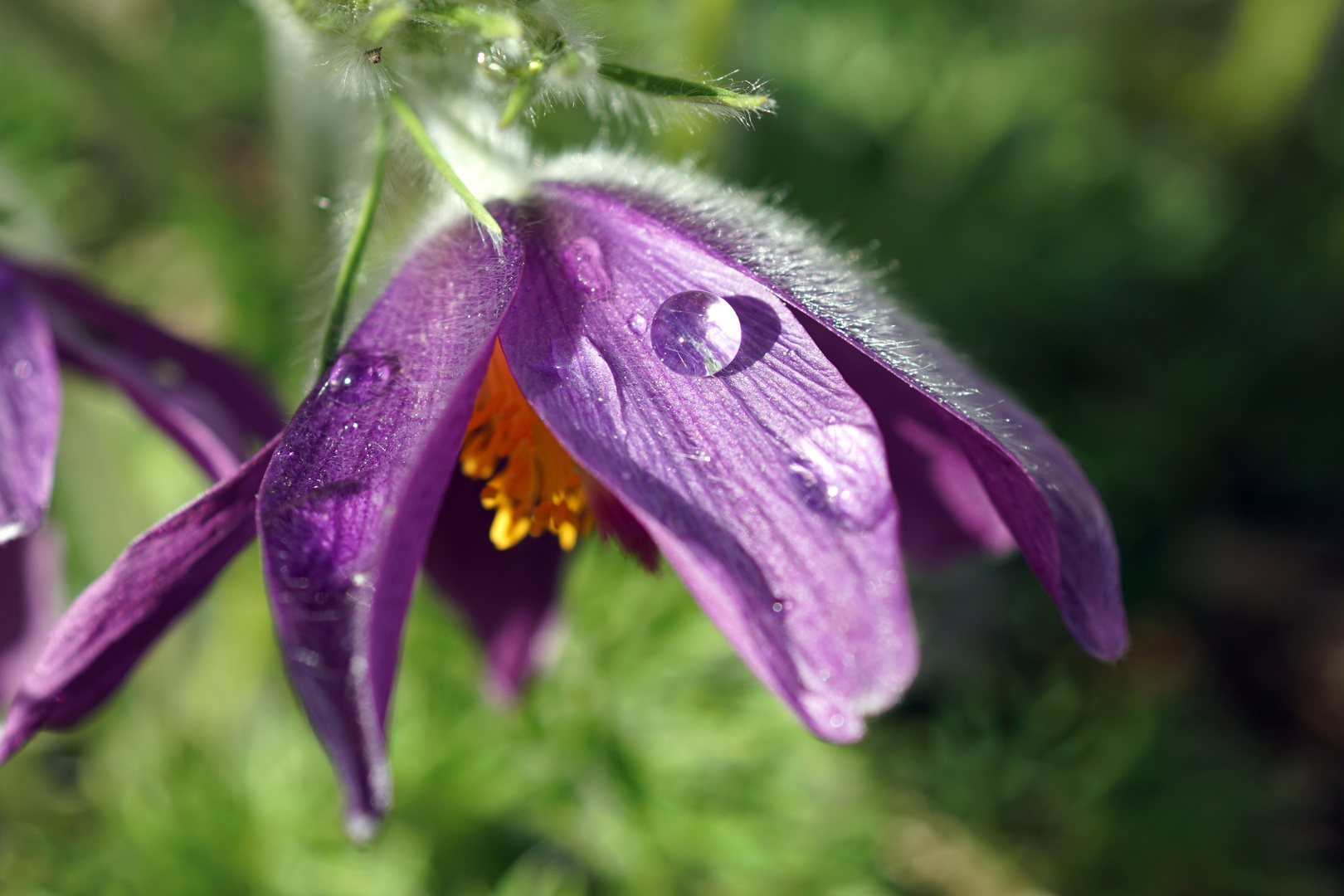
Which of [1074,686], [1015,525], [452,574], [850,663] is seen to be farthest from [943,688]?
[850,663]

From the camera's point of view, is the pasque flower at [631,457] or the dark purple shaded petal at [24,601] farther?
the dark purple shaded petal at [24,601]

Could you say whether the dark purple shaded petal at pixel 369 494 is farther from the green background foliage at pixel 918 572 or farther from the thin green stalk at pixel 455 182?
the green background foliage at pixel 918 572

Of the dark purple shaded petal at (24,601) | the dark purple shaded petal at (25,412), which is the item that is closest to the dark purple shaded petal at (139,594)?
the dark purple shaded petal at (25,412)

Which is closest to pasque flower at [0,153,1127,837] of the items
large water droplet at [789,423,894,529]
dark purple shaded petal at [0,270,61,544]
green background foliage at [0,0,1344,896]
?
large water droplet at [789,423,894,529]

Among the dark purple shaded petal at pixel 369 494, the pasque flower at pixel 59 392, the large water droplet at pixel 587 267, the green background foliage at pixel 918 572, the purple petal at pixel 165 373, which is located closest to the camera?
the dark purple shaded petal at pixel 369 494

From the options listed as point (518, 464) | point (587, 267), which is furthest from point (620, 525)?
point (587, 267)

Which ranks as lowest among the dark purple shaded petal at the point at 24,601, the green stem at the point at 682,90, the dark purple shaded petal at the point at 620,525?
the dark purple shaded petal at the point at 24,601
